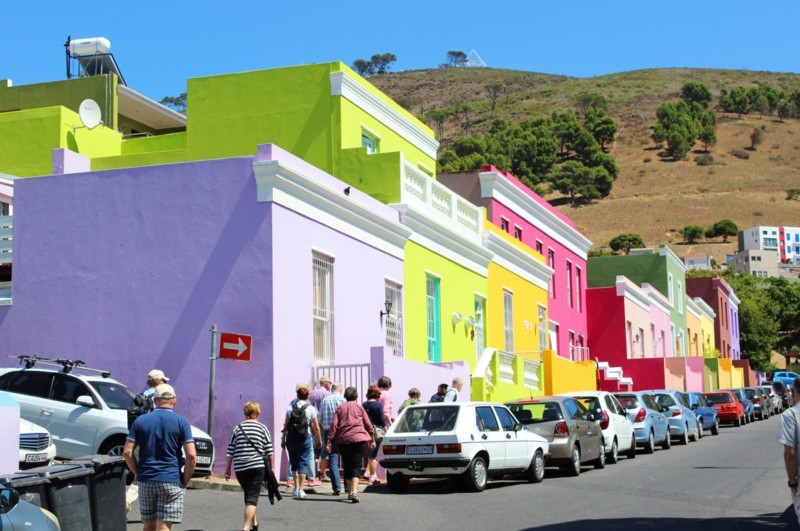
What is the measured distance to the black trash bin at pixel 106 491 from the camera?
34.3 feet

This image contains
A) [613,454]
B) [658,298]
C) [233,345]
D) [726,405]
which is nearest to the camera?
[233,345]

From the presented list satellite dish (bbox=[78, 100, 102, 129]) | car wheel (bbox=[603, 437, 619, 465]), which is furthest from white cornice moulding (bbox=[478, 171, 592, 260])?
car wheel (bbox=[603, 437, 619, 465])

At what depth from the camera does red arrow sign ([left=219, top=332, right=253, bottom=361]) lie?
1803cm

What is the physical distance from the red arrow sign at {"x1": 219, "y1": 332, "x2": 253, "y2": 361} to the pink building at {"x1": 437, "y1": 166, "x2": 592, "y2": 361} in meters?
17.2

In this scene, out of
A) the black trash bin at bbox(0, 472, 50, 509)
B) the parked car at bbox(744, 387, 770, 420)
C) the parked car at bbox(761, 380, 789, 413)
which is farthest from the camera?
the parked car at bbox(761, 380, 789, 413)

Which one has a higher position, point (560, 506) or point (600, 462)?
point (600, 462)

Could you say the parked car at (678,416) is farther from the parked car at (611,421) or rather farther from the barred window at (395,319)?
the barred window at (395,319)

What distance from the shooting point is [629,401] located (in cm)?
2747

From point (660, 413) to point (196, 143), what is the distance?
511 inches

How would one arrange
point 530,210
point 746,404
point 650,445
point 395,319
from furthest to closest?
point 746,404
point 530,210
point 650,445
point 395,319

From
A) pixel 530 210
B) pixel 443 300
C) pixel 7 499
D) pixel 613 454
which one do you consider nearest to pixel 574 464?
pixel 613 454

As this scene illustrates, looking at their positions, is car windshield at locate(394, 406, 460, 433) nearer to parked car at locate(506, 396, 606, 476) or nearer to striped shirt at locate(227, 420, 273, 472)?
parked car at locate(506, 396, 606, 476)

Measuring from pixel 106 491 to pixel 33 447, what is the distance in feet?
12.8

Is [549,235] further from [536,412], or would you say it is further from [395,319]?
[536,412]
